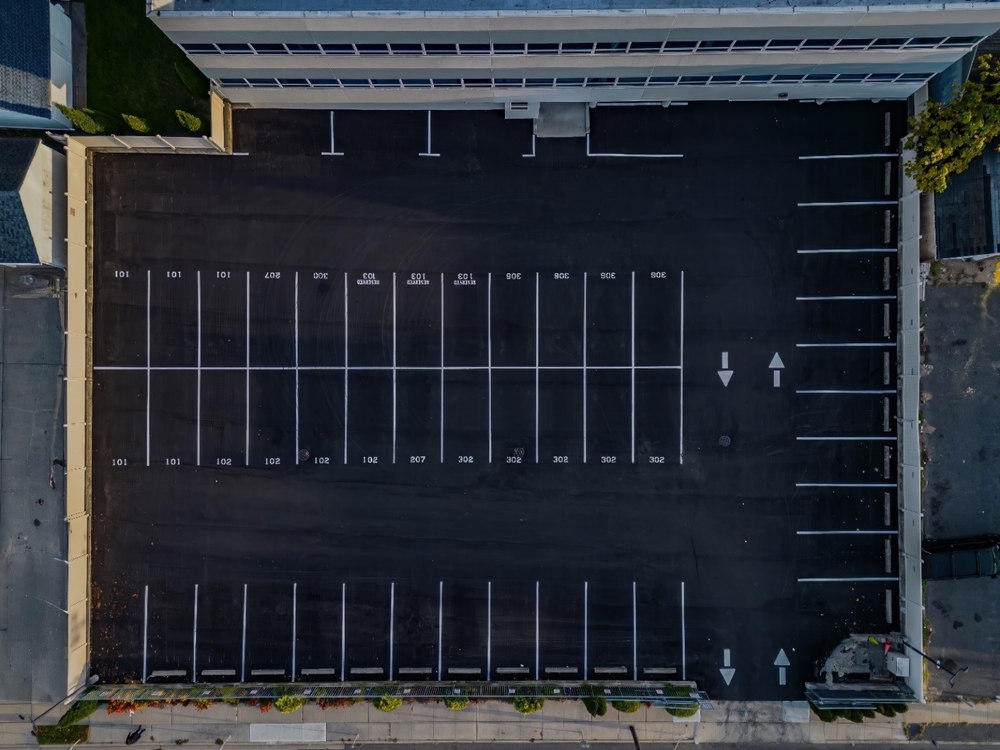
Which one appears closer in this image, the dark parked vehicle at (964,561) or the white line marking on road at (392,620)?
the dark parked vehicle at (964,561)

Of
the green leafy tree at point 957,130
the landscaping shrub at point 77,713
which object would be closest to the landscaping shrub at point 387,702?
the landscaping shrub at point 77,713

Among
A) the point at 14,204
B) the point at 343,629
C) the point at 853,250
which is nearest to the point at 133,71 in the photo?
the point at 14,204

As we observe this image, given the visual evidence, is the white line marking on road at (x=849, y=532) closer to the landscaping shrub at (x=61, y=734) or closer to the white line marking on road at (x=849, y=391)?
the white line marking on road at (x=849, y=391)

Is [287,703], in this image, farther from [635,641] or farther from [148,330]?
[148,330]

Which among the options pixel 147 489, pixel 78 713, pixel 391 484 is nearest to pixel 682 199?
pixel 391 484

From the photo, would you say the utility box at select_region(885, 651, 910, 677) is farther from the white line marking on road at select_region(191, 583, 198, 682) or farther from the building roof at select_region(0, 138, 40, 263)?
the building roof at select_region(0, 138, 40, 263)

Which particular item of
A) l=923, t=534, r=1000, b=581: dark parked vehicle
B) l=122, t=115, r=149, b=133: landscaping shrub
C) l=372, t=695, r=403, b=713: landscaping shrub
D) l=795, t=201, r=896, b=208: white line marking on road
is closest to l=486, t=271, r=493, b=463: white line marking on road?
l=372, t=695, r=403, b=713: landscaping shrub
